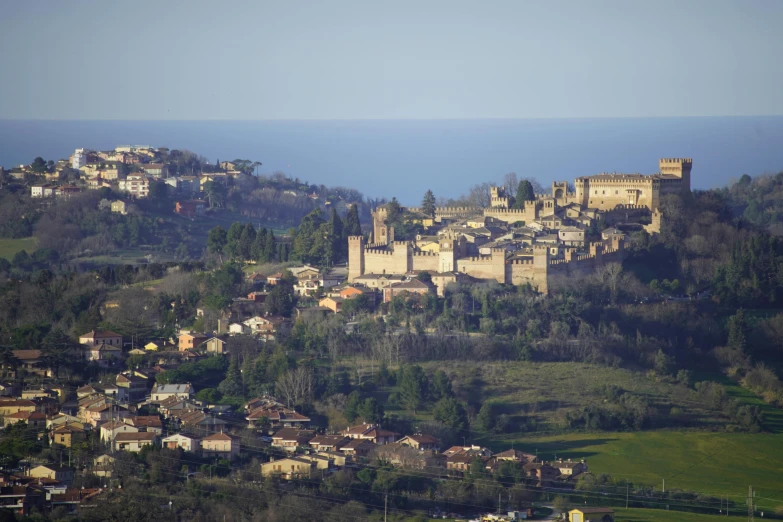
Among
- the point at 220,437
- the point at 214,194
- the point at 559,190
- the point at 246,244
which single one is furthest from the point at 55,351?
the point at 214,194

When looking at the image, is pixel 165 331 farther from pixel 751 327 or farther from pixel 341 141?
pixel 341 141

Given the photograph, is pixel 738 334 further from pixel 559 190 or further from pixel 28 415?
pixel 28 415

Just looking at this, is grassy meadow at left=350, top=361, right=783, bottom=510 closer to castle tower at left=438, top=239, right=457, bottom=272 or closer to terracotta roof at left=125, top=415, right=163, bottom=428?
castle tower at left=438, top=239, right=457, bottom=272

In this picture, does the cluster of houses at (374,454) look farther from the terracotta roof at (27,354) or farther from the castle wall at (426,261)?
the castle wall at (426,261)

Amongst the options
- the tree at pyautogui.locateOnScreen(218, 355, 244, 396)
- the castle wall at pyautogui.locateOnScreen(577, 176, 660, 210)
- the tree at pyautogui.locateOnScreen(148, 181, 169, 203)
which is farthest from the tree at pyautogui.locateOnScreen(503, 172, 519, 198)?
the tree at pyautogui.locateOnScreen(218, 355, 244, 396)

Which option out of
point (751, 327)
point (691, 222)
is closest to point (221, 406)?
point (751, 327)

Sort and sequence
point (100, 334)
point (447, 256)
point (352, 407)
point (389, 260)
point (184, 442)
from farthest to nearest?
point (389, 260), point (447, 256), point (100, 334), point (352, 407), point (184, 442)
